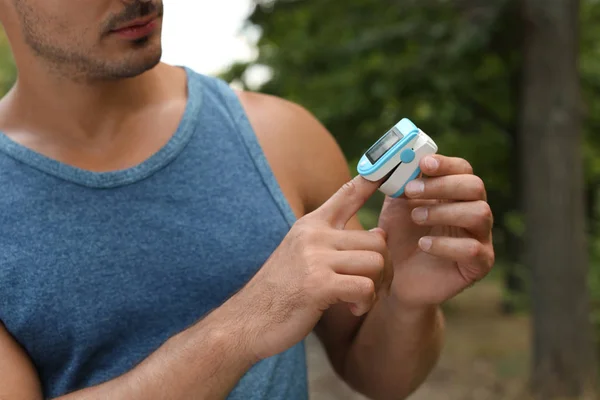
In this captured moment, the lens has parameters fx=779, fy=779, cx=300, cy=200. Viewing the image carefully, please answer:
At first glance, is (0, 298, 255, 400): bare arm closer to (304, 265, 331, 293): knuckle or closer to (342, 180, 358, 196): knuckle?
(304, 265, 331, 293): knuckle

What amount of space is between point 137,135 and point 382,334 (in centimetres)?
69

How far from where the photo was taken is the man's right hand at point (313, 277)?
129 cm

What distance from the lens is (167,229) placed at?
1.62m

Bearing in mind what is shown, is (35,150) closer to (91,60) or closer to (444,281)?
(91,60)

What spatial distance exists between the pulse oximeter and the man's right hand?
0.03 m

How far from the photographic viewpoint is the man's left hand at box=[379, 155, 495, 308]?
4.44 feet

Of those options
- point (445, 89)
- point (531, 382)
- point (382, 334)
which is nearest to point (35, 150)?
point (382, 334)

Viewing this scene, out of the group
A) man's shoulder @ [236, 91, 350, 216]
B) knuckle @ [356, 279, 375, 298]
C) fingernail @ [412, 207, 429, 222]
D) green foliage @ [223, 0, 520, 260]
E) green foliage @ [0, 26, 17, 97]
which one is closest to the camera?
knuckle @ [356, 279, 375, 298]

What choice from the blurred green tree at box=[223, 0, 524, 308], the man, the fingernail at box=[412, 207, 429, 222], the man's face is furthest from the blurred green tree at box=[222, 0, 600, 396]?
the fingernail at box=[412, 207, 429, 222]

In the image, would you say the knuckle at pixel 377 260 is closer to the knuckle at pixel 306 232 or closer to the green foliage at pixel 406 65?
the knuckle at pixel 306 232

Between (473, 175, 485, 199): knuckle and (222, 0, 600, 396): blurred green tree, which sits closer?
(473, 175, 485, 199): knuckle

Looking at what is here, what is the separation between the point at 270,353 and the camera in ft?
4.50

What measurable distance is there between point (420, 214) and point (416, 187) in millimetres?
59

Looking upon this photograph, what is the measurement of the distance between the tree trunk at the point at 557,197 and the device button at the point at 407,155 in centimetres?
451
